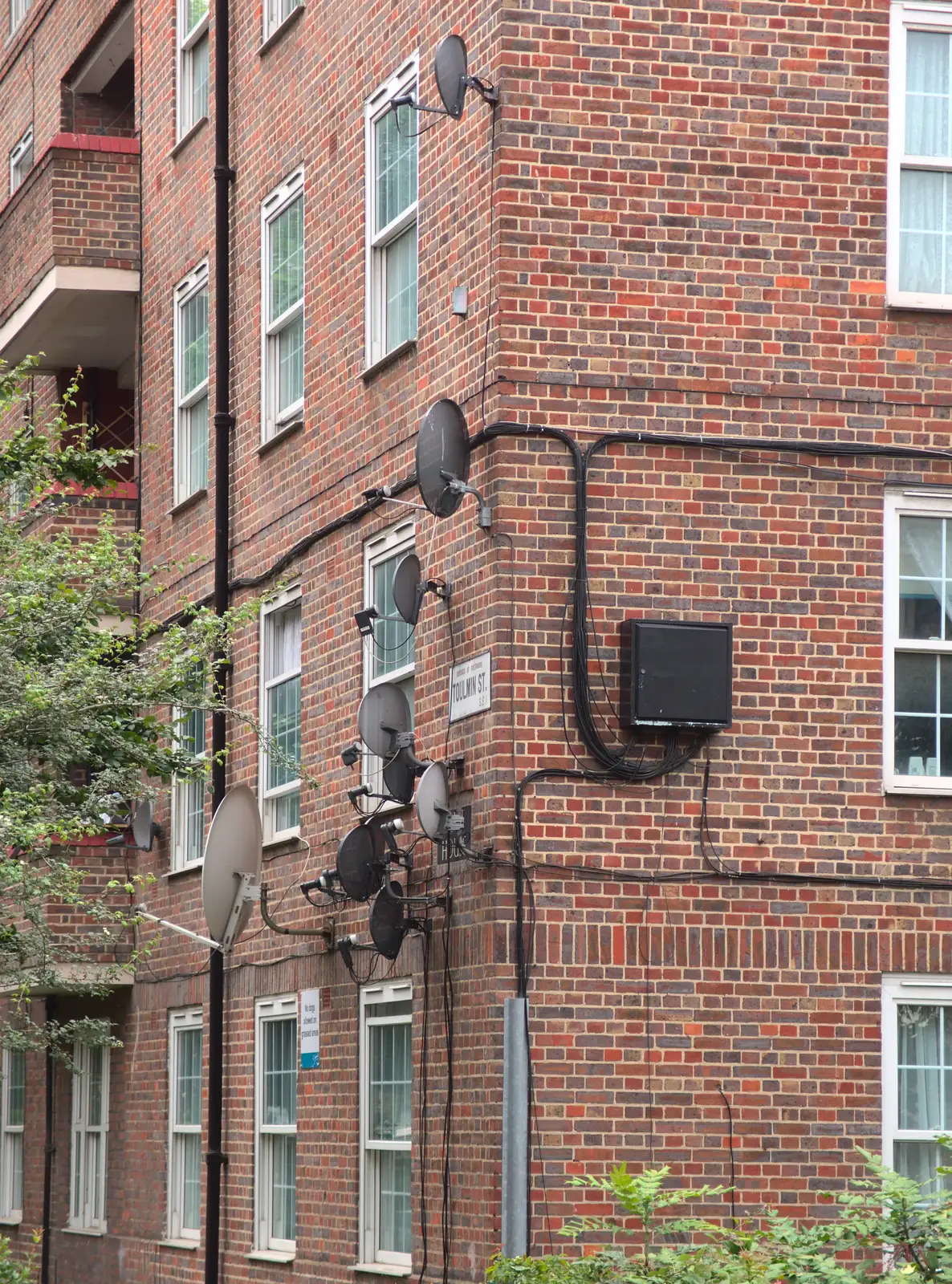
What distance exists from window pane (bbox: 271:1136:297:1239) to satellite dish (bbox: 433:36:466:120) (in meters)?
7.40

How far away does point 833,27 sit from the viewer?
14.1m

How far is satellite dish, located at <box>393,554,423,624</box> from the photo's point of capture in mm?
13906

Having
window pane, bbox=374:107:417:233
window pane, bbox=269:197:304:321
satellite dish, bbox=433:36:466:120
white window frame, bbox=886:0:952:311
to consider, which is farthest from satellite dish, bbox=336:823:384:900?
window pane, bbox=269:197:304:321

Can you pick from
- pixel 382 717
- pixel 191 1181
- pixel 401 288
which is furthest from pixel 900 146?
pixel 191 1181

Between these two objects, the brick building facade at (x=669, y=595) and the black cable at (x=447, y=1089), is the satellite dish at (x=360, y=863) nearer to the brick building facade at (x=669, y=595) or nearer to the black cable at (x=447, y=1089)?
the brick building facade at (x=669, y=595)

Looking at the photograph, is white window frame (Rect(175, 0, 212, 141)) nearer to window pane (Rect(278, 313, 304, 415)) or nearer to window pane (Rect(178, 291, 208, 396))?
window pane (Rect(178, 291, 208, 396))

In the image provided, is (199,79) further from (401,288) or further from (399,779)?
(399,779)

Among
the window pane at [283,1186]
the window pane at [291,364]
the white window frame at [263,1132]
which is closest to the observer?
the window pane at [283,1186]

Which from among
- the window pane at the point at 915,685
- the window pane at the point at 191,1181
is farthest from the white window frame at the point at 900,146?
the window pane at the point at 191,1181

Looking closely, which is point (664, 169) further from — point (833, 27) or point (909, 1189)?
point (909, 1189)

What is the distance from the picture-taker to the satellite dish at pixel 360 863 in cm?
1429

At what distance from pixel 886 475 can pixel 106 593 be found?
595 centimetres

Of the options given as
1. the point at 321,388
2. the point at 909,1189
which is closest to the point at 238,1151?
the point at 321,388

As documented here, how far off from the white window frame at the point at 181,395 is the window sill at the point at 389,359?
182 inches
